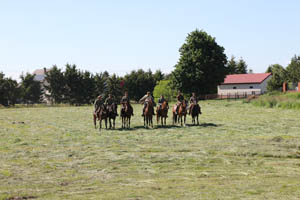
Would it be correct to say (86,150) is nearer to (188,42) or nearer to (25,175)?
(25,175)

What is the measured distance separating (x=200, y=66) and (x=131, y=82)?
2649 centimetres

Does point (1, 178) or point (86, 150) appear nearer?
point (1, 178)

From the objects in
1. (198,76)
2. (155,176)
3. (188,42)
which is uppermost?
(188,42)

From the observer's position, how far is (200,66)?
66.2 m

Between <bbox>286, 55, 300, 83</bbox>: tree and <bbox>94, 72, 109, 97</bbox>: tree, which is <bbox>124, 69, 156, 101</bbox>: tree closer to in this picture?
<bbox>94, 72, 109, 97</bbox>: tree

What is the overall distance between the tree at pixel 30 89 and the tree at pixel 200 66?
35779 millimetres

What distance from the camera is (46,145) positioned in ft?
56.0

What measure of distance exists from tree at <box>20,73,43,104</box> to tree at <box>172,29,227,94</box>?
35779 mm

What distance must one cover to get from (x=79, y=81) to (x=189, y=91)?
1165 inches

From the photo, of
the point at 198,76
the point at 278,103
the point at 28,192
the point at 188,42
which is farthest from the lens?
the point at 188,42

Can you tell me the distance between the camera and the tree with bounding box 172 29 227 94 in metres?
66.8

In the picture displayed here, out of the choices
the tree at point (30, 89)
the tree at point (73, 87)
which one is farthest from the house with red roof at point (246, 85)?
the tree at point (30, 89)

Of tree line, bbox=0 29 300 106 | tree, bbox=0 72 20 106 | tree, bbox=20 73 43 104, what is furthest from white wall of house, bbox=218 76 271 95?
tree, bbox=0 72 20 106

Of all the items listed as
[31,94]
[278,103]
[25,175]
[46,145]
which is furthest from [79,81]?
[25,175]
